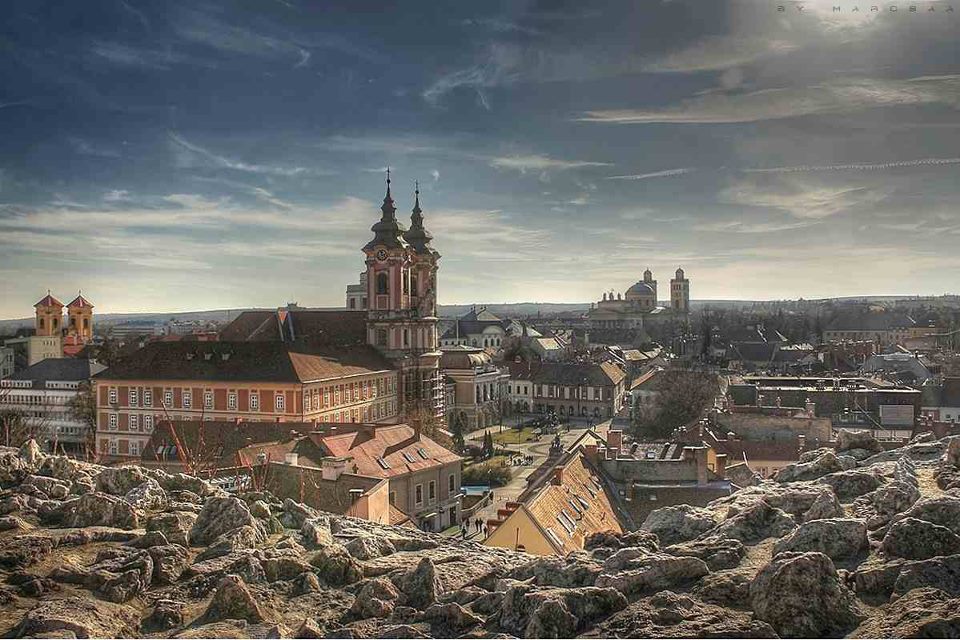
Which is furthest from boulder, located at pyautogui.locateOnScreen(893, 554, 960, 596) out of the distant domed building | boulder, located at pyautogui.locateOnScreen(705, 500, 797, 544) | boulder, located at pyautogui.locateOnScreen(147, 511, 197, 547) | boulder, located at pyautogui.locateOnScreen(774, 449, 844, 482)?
the distant domed building

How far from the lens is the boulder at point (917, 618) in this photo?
3.57m

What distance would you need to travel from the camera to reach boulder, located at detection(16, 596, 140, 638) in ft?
13.2

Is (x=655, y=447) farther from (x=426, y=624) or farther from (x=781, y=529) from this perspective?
(x=426, y=624)

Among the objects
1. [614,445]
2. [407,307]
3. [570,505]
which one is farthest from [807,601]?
[407,307]

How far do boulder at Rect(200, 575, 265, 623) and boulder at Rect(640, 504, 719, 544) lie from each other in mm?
2797

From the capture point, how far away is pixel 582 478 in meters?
15.6

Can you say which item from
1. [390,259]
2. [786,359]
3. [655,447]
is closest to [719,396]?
[655,447]

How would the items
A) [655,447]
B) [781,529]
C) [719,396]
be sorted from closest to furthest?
[781,529], [655,447], [719,396]

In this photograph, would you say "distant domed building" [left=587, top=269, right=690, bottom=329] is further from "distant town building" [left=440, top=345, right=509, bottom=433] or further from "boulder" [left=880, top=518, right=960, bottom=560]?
"boulder" [left=880, top=518, right=960, bottom=560]

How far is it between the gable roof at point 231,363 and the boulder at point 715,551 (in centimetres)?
2722

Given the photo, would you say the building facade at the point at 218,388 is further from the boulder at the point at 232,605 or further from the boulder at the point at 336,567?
the boulder at the point at 232,605

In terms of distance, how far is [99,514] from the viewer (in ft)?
20.2

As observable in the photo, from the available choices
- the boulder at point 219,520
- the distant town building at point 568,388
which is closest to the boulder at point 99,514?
the boulder at point 219,520

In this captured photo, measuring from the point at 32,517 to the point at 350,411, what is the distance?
28.6 metres
